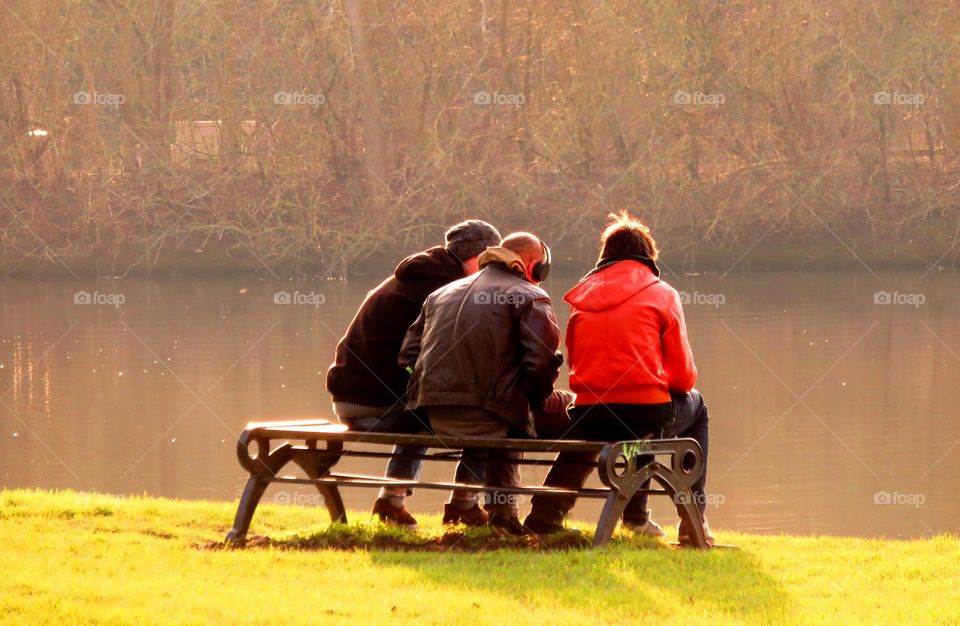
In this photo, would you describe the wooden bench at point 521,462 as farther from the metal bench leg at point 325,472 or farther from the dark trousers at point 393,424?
the dark trousers at point 393,424

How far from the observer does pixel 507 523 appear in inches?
257

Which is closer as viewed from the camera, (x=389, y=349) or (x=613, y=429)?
(x=613, y=429)

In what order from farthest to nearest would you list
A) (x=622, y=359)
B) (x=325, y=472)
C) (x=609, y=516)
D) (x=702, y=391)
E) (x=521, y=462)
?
1. (x=702, y=391)
2. (x=325, y=472)
3. (x=521, y=462)
4. (x=622, y=359)
5. (x=609, y=516)

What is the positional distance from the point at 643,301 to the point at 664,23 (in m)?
25.8

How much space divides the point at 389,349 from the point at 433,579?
5.90ft

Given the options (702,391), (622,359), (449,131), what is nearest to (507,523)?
(622,359)

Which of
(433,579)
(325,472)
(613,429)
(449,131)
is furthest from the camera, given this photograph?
(449,131)

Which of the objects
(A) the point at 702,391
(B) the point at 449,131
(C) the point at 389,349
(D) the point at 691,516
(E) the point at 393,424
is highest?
(B) the point at 449,131

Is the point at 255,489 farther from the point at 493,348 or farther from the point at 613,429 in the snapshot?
the point at 613,429

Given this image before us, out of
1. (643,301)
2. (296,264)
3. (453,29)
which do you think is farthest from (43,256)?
(643,301)

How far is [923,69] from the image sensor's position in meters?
30.2

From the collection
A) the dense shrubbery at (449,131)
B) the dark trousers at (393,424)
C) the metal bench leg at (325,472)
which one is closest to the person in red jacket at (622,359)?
the dark trousers at (393,424)

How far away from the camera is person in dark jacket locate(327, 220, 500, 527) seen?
6867mm

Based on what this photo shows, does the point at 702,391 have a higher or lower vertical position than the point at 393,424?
lower
